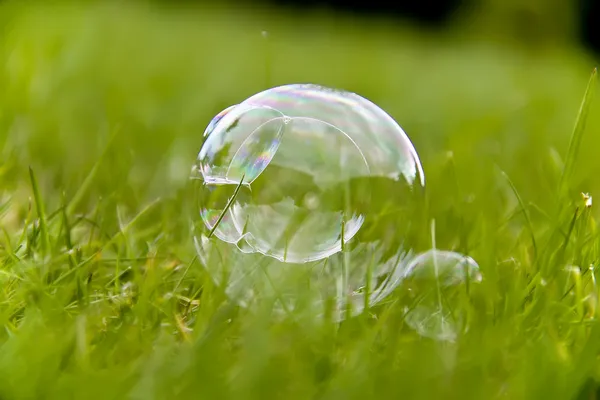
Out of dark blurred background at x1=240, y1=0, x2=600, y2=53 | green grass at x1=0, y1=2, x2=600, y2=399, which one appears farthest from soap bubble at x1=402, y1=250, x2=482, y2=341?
dark blurred background at x1=240, y1=0, x2=600, y2=53

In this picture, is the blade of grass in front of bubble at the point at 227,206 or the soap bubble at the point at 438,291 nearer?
the soap bubble at the point at 438,291

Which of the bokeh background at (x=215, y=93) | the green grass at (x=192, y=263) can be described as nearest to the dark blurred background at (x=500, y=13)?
the bokeh background at (x=215, y=93)

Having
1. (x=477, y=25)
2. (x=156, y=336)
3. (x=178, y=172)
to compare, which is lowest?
(x=477, y=25)

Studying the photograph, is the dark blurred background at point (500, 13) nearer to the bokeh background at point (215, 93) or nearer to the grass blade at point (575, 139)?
the bokeh background at point (215, 93)

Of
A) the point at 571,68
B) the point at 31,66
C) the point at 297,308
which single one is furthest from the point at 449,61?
the point at 297,308

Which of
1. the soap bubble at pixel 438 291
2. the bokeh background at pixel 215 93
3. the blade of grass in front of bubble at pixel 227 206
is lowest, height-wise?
the bokeh background at pixel 215 93

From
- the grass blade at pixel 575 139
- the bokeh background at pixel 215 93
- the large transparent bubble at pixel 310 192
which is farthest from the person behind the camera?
the bokeh background at pixel 215 93

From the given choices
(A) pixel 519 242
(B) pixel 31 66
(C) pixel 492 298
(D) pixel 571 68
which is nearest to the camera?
(C) pixel 492 298

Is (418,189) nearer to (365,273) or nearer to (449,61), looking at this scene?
(365,273)
